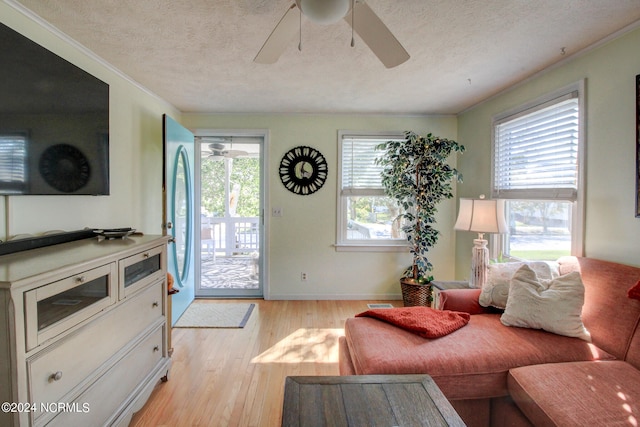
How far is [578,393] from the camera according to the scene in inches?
52.0

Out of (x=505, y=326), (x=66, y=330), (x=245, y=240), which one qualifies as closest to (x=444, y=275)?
(x=505, y=326)

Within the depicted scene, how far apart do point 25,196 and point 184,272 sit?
188 cm

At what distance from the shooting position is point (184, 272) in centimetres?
343

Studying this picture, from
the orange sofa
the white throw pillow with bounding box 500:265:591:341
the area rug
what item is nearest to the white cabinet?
the area rug

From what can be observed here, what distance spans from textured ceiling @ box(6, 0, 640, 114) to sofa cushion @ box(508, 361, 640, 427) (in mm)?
1867

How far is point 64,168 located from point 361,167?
2927mm

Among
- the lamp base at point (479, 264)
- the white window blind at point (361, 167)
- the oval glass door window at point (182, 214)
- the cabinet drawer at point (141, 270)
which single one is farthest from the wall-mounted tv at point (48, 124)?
the lamp base at point (479, 264)

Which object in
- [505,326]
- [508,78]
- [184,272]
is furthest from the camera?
[184,272]

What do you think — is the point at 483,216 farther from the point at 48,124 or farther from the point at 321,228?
the point at 48,124

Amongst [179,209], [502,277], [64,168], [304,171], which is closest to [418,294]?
[502,277]

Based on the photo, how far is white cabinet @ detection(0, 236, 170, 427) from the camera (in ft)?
3.51

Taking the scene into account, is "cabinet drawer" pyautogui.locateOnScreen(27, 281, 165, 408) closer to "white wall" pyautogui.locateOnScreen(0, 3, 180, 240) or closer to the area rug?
"white wall" pyautogui.locateOnScreen(0, 3, 180, 240)

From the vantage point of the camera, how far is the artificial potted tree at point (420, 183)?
10.8 ft

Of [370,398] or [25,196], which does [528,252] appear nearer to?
[370,398]
